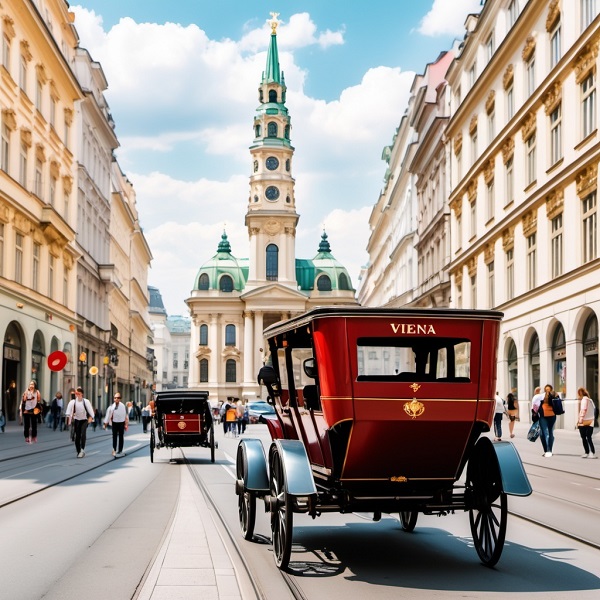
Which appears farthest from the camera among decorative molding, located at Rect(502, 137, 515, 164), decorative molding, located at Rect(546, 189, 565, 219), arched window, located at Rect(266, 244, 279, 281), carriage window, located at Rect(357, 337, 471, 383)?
arched window, located at Rect(266, 244, 279, 281)

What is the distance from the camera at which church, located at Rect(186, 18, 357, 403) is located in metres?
118

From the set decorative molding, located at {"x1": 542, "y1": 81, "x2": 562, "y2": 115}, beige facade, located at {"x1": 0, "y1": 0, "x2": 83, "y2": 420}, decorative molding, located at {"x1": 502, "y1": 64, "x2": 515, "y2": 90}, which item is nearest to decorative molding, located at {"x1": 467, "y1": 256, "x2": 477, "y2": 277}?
decorative molding, located at {"x1": 502, "y1": 64, "x2": 515, "y2": 90}

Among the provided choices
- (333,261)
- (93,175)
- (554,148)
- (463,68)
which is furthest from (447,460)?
(333,261)

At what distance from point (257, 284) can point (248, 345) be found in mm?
7733

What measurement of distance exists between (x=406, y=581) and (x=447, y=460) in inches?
46.4

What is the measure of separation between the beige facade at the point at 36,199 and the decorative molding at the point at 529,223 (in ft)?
62.8

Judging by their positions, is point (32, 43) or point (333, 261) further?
point (333, 261)

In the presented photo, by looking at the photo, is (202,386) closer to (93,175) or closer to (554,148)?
(93,175)

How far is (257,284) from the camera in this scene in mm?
120438

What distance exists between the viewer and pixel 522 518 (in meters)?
12.1

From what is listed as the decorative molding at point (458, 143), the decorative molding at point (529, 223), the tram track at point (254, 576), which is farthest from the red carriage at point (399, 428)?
the decorative molding at point (458, 143)

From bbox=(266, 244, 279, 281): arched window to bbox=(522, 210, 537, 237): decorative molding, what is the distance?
84.4 meters

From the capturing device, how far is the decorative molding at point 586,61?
28700 millimetres

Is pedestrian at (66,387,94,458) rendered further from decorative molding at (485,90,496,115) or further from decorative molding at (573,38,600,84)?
decorative molding at (485,90,496,115)
